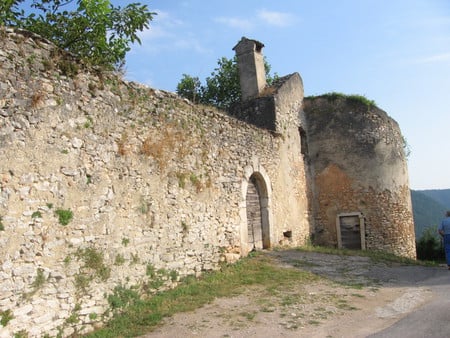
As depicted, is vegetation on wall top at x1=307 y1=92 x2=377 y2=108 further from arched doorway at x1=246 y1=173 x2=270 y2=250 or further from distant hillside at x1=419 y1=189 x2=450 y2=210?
distant hillside at x1=419 y1=189 x2=450 y2=210

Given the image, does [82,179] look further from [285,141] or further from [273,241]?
[285,141]

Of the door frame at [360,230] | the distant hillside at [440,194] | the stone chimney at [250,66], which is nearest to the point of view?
the stone chimney at [250,66]

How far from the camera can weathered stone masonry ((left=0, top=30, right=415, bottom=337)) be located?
4.72m

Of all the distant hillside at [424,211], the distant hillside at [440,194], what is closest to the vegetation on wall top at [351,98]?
the distant hillside at [424,211]

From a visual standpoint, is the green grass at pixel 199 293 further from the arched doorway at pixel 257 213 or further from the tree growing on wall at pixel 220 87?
the tree growing on wall at pixel 220 87

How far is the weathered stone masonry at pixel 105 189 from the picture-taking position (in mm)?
4723

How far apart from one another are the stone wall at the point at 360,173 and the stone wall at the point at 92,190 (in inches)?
271

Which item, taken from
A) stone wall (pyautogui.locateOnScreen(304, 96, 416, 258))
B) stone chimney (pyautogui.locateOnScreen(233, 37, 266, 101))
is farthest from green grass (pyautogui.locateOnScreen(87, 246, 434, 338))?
stone chimney (pyautogui.locateOnScreen(233, 37, 266, 101))

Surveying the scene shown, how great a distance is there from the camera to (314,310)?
5.82m

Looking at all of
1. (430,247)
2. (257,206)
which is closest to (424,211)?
(430,247)

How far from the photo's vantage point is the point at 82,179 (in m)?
5.60

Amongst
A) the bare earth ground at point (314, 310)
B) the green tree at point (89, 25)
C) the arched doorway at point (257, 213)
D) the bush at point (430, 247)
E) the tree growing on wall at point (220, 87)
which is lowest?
the bush at point (430, 247)

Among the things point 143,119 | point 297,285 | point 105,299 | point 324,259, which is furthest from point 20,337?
point 324,259

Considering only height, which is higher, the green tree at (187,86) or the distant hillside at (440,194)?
the green tree at (187,86)
